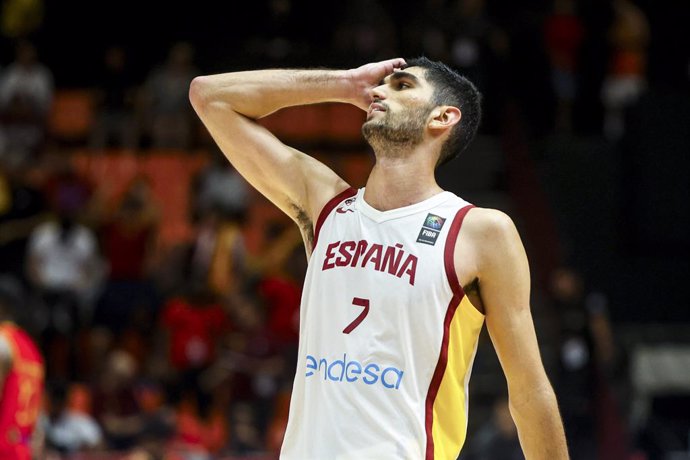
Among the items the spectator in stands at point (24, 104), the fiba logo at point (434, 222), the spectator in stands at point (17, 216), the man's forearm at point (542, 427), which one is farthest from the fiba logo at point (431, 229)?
the spectator in stands at point (24, 104)

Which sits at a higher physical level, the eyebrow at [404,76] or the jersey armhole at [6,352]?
the eyebrow at [404,76]

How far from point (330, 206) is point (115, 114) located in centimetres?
1270

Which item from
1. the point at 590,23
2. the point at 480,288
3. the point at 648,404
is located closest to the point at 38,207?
the point at 648,404

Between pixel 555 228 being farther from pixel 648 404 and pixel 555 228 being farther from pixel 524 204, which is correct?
pixel 648 404

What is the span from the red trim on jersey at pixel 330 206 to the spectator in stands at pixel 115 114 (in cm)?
1249

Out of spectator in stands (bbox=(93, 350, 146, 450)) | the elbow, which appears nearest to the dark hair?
the elbow

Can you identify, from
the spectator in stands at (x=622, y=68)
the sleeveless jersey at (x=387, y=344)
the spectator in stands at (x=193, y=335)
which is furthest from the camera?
the spectator in stands at (x=622, y=68)

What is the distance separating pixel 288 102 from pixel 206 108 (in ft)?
1.11

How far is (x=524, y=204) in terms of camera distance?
55.1ft

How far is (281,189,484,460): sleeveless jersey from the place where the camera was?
4.27m

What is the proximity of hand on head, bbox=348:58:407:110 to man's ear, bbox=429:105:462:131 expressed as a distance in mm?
253

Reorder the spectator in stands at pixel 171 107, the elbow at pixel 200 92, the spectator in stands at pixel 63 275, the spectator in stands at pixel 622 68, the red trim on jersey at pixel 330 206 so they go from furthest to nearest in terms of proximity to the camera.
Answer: the spectator in stands at pixel 622 68, the spectator in stands at pixel 171 107, the spectator in stands at pixel 63 275, the elbow at pixel 200 92, the red trim on jersey at pixel 330 206

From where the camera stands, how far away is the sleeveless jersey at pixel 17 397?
7.40m

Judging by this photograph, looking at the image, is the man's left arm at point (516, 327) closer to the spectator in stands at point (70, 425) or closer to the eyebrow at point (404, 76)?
the eyebrow at point (404, 76)
